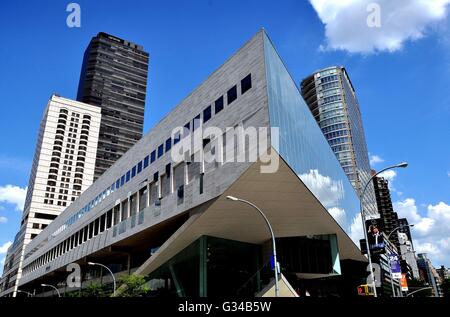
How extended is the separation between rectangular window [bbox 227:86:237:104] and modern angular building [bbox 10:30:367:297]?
0.09 metres

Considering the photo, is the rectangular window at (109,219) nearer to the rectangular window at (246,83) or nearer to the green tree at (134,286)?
the green tree at (134,286)

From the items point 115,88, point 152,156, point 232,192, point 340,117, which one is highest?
point 115,88

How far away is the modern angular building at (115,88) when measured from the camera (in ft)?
566

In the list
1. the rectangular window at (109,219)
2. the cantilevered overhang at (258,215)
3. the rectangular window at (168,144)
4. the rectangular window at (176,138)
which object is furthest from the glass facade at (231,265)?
the rectangular window at (109,219)

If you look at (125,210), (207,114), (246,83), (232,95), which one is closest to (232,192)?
(232,95)

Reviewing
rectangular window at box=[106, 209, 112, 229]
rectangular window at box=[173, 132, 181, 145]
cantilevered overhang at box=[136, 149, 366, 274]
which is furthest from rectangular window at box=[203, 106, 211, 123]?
rectangular window at box=[106, 209, 112, 229]

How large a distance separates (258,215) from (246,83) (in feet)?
31.6

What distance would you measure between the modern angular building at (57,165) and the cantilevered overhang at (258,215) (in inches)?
4286

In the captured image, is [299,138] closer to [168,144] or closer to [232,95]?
[232,95]

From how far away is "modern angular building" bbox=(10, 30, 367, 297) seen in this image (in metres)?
24.4

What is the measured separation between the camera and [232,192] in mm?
24938

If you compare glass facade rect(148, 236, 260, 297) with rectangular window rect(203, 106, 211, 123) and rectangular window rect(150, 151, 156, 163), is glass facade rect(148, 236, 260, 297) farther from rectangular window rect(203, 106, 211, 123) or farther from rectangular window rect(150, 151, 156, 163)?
rectangular window rect(150, 151, 156, 163)
